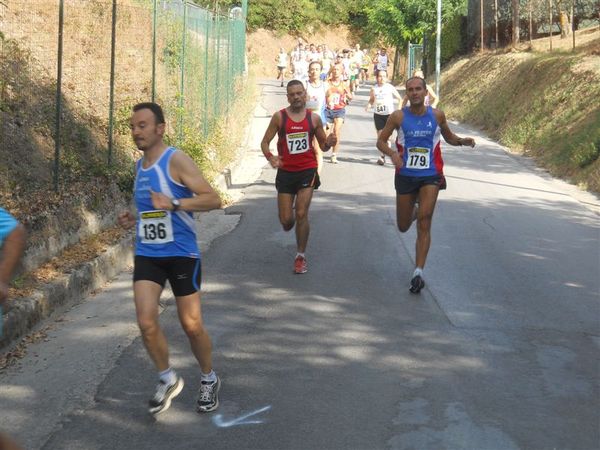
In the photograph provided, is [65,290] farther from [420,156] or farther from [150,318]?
[420,156]

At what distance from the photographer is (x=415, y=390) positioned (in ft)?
19.9

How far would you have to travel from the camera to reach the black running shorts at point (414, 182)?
29.7 ft

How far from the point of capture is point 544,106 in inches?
912

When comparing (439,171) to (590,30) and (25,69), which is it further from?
(590,30)

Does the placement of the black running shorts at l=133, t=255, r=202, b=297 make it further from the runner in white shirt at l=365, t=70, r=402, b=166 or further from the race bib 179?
the runner in white shirt at l=365, t=70, r=402, b=166

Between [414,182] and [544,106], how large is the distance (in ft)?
49.2

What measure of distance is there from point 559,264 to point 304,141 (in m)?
2.90

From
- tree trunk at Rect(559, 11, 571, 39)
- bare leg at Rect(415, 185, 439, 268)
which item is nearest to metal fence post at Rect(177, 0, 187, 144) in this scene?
bare leg at Rect(415, 185, 439, 268)

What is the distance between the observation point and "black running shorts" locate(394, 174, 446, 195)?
356 inches

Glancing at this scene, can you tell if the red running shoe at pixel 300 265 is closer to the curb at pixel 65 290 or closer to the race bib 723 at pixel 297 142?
the race bib 723 at pixel 297 142

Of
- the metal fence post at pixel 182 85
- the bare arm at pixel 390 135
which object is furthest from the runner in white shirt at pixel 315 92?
the bare arm at pixel 390 135

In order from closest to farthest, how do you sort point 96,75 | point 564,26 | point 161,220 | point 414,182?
1. point 161,220
2. point 414,182
3. point 96,75
4. point 564,26

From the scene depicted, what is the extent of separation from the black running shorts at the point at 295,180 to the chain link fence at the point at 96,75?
2198 mm

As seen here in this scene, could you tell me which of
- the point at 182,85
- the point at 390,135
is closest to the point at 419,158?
the point at 390,135
